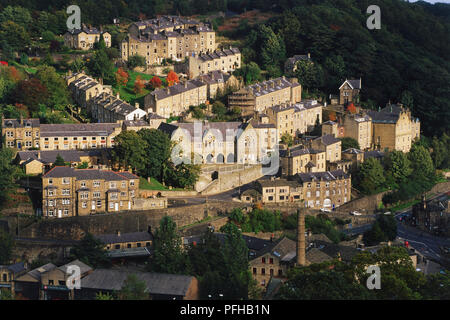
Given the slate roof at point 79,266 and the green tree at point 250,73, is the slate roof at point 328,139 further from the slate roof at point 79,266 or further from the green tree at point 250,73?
the slate roof at point 79,266

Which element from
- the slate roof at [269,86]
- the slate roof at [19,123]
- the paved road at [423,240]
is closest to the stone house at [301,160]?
the paved road at [423,240]

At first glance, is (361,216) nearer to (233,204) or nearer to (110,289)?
(233,204)

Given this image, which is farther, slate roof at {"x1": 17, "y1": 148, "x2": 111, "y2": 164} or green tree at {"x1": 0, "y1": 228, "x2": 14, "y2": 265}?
slate roof at {"x1": 17, "y1": 148, "x2": 111, "y2": 164}

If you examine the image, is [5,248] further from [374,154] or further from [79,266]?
[374,154]

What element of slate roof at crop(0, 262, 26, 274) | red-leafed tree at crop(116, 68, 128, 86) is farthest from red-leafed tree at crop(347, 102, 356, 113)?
slate roof at crop(0, 262, 26, 274)

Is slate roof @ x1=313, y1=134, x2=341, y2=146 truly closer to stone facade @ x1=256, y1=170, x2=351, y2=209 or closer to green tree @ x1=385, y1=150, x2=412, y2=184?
stone facade @ x1=256, y1=170, x2=351, y2=209

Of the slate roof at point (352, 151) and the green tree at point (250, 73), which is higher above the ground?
the green tree at point (250, 73)
